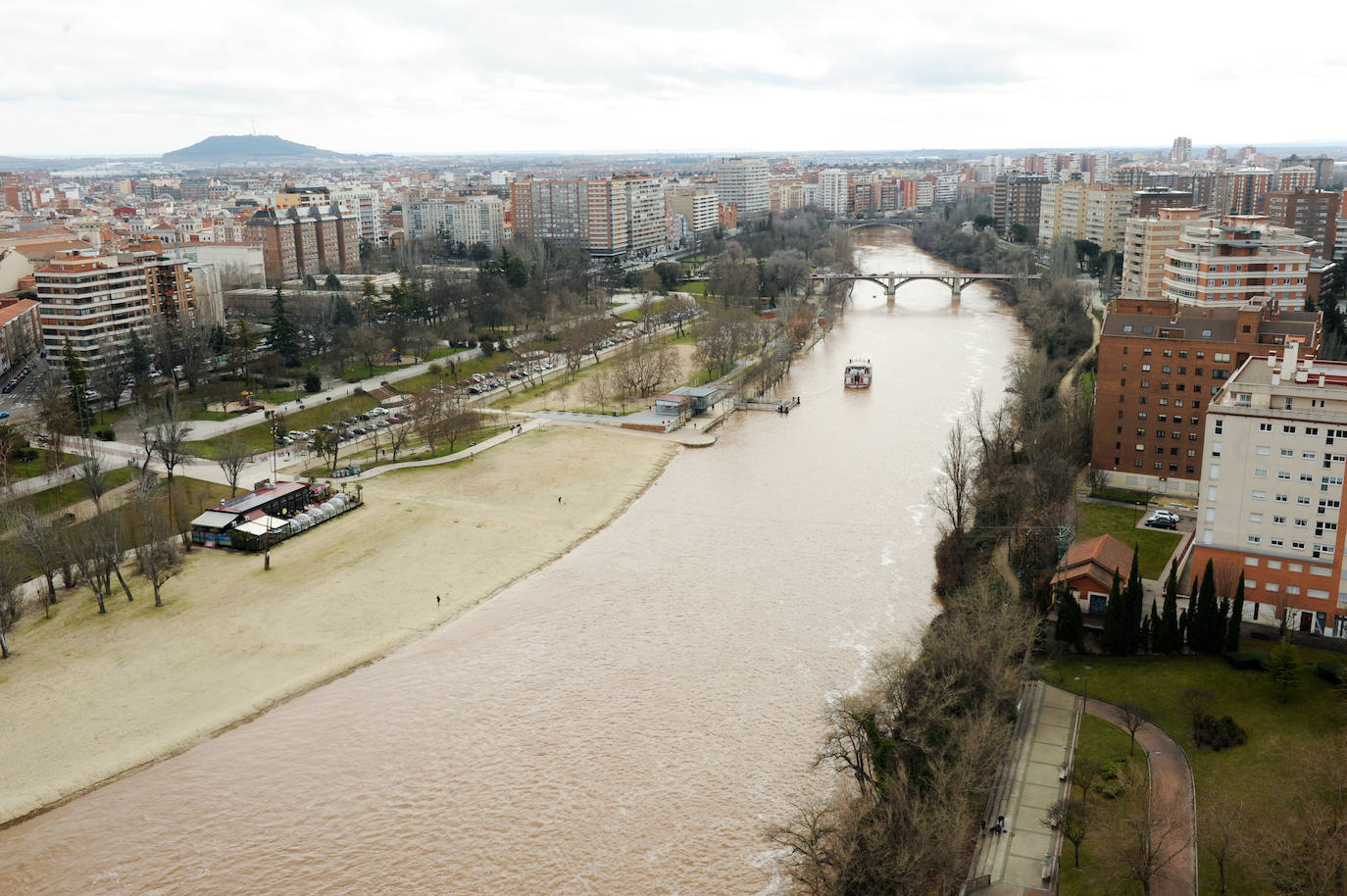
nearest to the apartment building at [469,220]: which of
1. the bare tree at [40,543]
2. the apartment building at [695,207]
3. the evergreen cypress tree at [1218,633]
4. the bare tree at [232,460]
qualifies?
the apartment building at [695,207]

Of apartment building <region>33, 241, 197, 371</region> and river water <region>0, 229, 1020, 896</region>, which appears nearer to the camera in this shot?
river water <region>0, 229, 1020, 896</region>

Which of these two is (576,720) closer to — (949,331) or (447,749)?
(447,749)

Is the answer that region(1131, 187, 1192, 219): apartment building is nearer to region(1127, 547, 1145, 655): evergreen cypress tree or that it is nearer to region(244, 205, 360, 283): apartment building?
region(1127, 547, 1145, 655): evergreen cypress tree

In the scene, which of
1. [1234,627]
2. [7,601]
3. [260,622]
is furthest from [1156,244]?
[7,601]

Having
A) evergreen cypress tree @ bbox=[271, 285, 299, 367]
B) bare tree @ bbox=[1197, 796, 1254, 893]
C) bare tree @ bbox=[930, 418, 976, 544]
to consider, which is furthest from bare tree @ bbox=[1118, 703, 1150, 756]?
evergreen cypress tree @ bbox=[271, 285, 299, 367]

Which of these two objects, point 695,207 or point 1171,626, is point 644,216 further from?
point 1171,626

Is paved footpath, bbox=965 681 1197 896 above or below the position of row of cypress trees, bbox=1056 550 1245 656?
below

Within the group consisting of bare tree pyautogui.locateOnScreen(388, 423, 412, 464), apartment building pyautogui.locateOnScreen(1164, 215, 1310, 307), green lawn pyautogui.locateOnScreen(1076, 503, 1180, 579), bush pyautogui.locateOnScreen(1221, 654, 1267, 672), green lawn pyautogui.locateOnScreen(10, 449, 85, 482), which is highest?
apartment building pyautogui.locateOnScreen(1164, 215, 1310, 307)
